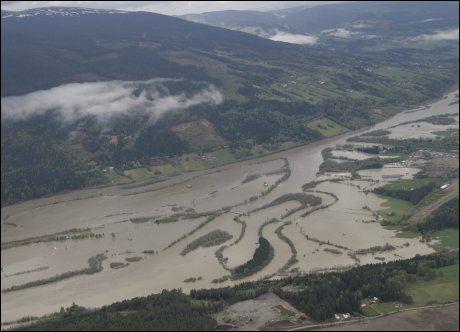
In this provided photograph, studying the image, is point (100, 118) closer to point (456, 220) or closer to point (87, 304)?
point (87, 304)

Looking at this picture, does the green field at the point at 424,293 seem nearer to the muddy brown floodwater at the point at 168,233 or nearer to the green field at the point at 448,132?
the muddy brown floodwater at the point at 168,233

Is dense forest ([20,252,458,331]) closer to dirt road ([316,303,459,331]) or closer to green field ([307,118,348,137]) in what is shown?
dirt road ([316,303,459,331])

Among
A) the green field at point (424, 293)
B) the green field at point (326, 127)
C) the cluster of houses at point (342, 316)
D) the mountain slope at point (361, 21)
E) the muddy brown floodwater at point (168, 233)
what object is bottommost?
the muddy brown floodwater at point (168, 233)

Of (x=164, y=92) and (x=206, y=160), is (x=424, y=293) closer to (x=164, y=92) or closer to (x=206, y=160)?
(x=206, y=160)

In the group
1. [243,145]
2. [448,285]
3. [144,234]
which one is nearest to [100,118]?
[243,145]

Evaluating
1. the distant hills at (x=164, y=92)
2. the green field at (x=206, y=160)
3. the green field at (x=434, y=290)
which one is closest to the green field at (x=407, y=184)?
the green field at (x=434, y=290)

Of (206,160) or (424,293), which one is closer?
(424,293)

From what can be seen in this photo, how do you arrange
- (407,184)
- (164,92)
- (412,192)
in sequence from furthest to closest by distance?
(164,92) → (407,184) → (412,192)

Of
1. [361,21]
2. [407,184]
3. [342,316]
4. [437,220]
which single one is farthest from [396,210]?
[361,21]
